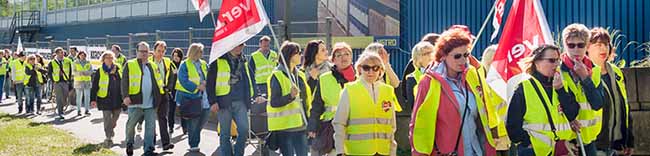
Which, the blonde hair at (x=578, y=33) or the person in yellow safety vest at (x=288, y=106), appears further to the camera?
the person in yellow safety vest at (x=288, y=106)

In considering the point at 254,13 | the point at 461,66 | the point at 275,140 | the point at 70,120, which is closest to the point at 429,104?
the point at 461,66

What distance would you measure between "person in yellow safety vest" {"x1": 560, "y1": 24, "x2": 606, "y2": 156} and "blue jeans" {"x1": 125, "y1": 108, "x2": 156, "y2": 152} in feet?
20.8

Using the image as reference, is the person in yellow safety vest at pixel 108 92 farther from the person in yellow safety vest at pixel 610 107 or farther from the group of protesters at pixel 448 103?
the person in yellow safety vest at pixel 610 107

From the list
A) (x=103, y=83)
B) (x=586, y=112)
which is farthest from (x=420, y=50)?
(x=103, y=83)

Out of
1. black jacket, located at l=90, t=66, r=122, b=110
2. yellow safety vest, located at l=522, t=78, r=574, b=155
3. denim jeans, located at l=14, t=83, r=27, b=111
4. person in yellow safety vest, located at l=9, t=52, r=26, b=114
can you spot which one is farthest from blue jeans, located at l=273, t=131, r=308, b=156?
denim jeans, located at l=14, t=83, r=27, b=111

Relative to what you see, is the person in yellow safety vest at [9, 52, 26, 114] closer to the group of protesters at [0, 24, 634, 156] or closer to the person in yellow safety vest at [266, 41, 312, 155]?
the group of protesters at [0, 24, 634, 156]

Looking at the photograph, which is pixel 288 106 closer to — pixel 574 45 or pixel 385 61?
pixel 385 61

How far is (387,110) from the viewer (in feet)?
19.7

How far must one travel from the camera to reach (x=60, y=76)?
1772 cm

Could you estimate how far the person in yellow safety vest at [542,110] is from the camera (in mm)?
5293

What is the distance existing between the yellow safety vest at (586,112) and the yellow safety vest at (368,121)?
1292mm

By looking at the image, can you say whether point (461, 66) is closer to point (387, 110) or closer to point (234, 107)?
point (387, 110)

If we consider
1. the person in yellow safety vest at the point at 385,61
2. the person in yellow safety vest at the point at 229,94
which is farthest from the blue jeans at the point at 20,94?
the person in yellow safety vest at the point at 385,61

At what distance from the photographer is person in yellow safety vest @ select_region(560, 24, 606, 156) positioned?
5551mm
